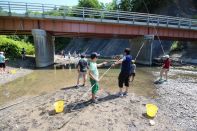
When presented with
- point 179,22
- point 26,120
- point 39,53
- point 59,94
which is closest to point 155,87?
point 59,94

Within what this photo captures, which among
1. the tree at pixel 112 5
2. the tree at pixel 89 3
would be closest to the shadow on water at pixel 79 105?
the tree at pixel 112 5

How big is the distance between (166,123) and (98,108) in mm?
2930

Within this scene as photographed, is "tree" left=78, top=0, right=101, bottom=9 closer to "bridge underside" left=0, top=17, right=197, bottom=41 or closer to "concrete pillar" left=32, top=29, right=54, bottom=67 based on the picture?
"bridge underside" left=0, top=17, right=197, bottom=41

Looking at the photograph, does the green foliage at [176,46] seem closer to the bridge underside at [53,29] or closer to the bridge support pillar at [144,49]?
the bridge underside at [53,29]

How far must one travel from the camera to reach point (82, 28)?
37562 mm

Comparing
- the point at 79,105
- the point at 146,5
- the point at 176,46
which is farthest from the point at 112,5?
the point at 79,105

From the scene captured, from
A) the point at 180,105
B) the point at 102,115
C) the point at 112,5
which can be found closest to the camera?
the point at 102,115

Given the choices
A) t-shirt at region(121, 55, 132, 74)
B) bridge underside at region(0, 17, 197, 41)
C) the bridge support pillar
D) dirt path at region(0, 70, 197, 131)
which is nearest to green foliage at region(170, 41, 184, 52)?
bridge underside at region(0, 17, 197, 41)

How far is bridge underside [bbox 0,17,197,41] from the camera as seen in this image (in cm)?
3488

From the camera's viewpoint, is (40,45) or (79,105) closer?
(79,105)

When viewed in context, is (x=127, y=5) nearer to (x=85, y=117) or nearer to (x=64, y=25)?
(x=64, y=25)

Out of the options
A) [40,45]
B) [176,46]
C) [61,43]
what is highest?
[40,45]

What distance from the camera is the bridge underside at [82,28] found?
34.9 meters

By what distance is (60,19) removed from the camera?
3569 cm
